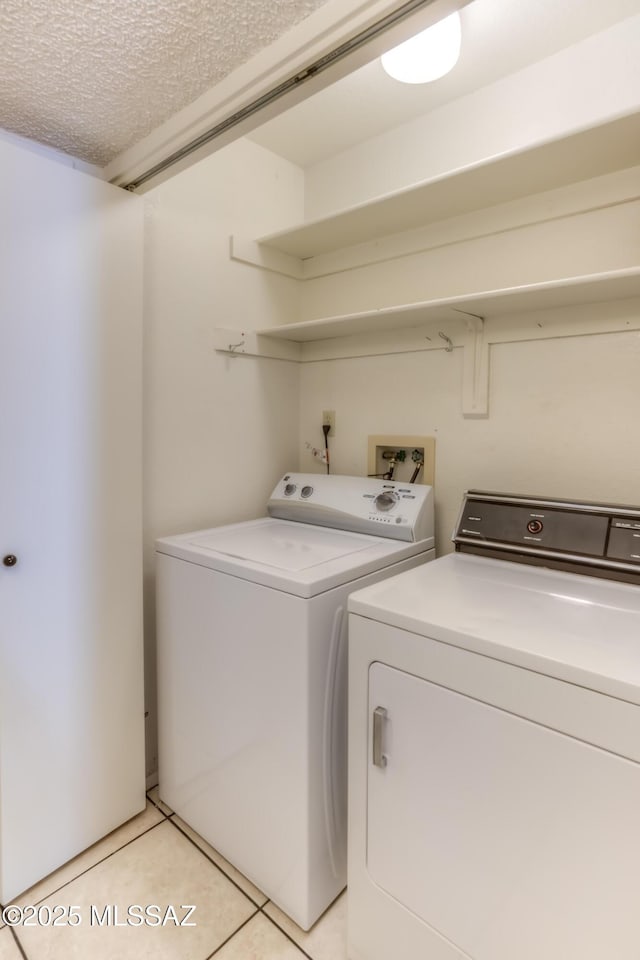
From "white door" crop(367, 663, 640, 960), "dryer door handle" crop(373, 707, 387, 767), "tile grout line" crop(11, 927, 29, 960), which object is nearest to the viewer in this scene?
"white door" crop(367, 663, 640, 960)

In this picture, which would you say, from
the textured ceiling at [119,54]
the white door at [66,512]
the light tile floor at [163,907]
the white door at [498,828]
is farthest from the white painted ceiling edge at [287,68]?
the light tile floor at [163,907]

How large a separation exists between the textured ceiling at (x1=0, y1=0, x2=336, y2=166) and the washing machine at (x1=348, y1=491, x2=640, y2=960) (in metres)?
1.14

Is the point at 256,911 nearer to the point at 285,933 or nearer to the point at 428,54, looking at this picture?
the point at 285,933

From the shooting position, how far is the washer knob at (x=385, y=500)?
1.68 metres

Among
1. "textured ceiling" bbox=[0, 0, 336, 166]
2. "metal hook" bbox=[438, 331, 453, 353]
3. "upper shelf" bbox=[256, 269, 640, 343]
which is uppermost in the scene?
"textured ceiling" bbox=[0, 0, 336, 166]

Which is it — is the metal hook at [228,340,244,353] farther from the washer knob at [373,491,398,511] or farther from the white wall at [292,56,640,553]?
the washer knob at [373,491,398,511]

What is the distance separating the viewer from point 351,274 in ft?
6.84

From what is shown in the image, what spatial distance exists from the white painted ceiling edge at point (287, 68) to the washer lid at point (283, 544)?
3.52 ft

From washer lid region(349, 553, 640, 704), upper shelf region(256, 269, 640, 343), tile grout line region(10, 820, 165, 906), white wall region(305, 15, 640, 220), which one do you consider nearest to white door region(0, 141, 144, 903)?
tile grout line region(10, 820, 165, 906)

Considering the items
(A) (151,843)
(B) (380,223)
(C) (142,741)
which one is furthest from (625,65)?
(A) (151,843)

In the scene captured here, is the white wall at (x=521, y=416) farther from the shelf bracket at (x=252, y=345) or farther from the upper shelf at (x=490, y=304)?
the shelf bracket at (x=252, y=345)

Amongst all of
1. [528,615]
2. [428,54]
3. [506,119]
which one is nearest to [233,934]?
[528,615]

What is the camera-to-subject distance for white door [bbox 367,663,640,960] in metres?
0.79

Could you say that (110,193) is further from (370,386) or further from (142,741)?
(142,741)
